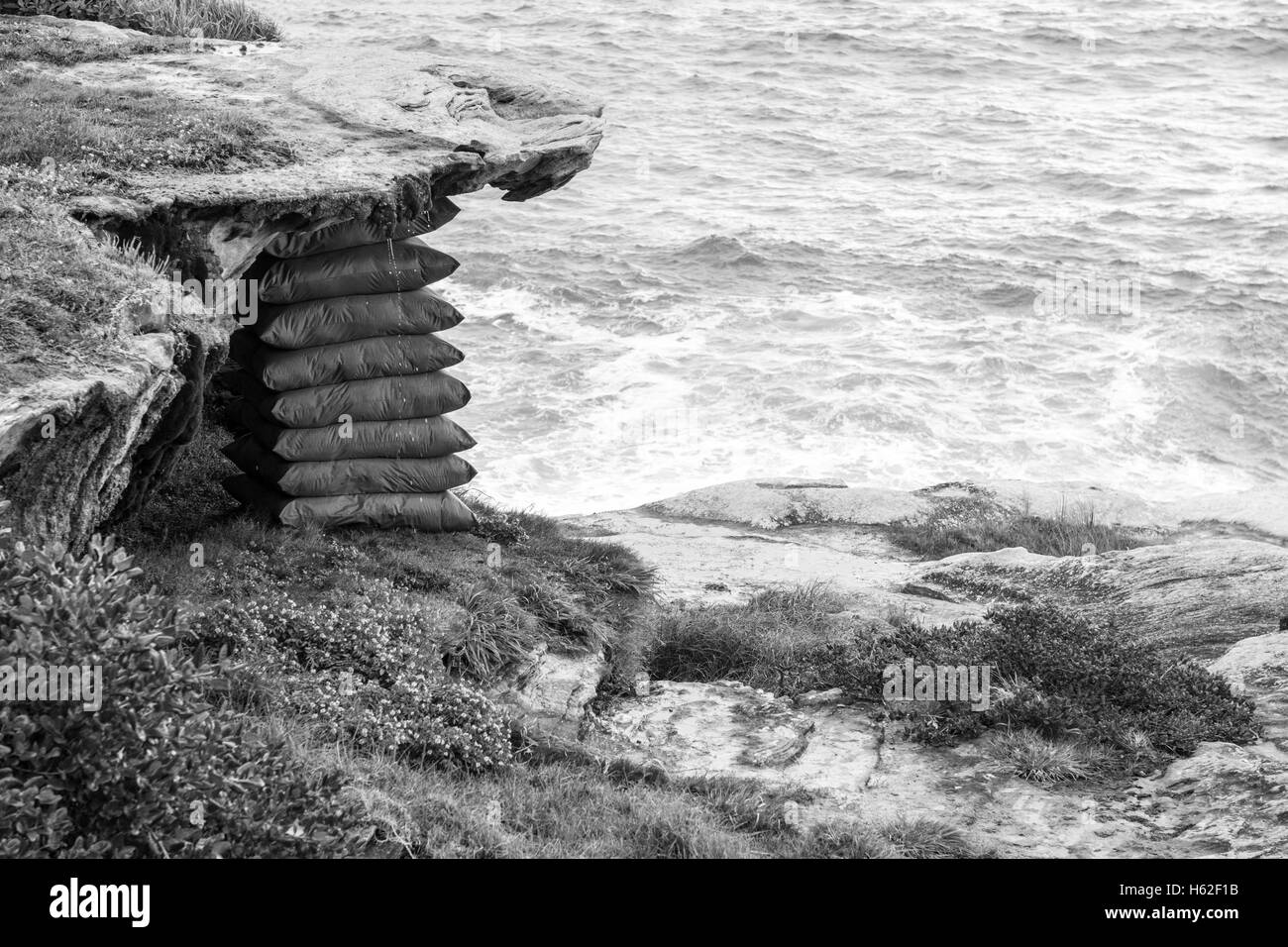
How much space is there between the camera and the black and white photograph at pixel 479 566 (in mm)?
6977

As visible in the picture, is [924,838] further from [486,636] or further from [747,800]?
[486,636]

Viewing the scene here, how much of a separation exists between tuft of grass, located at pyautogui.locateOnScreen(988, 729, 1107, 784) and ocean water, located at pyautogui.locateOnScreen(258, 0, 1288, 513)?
10.8 metres

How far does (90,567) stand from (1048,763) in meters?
7.34

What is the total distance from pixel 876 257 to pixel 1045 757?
87.7 ft

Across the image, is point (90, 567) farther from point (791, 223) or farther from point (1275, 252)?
point (1275, 252)

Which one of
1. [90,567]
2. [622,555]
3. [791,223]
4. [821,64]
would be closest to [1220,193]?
[791,223]

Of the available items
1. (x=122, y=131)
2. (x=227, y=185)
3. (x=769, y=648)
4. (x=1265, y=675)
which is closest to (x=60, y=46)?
(x=122, y=131)

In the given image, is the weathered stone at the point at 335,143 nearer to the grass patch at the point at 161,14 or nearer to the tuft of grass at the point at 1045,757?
the grass patch at the point at 161,14

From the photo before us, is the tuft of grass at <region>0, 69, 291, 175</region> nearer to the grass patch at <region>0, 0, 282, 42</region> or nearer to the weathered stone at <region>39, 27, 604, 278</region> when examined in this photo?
the weathered stone at <region>39, 27, 604, 278</region>

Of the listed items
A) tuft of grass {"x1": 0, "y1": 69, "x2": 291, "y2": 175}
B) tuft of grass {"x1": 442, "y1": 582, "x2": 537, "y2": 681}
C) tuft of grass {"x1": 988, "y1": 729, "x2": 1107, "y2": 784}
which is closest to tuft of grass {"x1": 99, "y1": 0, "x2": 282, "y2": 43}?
tuft of grass {"x1": 0, "y1": 69, "x2": 291, "y2": 175}

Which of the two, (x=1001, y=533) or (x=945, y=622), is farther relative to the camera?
(x=1001, y=533)

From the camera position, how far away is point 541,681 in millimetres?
11281

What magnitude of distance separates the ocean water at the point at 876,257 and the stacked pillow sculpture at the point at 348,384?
3.90m

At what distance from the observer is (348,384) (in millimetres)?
12922
